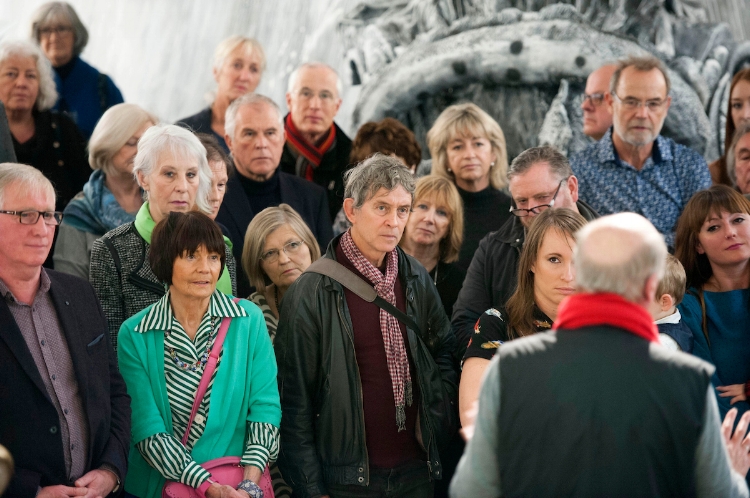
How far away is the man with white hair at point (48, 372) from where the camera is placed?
2.74 m

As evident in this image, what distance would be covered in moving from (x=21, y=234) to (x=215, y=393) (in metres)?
0.83

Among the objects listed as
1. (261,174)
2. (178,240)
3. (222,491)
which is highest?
(261,174)

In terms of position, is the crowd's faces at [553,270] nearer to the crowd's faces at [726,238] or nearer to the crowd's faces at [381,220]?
the crowd's faces at [381,220]

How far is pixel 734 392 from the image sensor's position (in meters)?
3.42

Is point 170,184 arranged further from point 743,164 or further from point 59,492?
point 743,164

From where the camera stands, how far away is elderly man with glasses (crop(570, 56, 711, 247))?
4441 millimetres

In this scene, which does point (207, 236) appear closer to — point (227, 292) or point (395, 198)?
point (227, 292)

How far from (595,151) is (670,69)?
5.13 ft

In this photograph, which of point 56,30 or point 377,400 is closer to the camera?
point 377,400

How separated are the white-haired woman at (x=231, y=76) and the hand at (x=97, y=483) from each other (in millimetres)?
2822

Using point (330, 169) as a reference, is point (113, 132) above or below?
above

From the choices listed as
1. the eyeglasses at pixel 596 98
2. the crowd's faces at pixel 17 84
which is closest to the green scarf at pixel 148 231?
the crowd's faces at pixel 17 84

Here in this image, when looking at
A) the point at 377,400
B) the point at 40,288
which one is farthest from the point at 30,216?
the point at 377,400

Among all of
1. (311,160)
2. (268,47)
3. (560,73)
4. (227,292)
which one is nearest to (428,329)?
(227,292)
